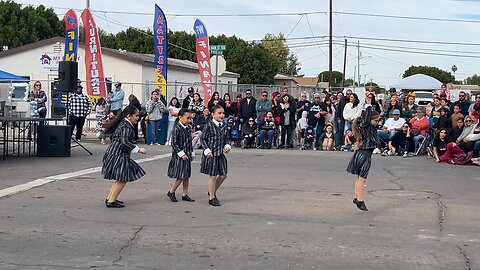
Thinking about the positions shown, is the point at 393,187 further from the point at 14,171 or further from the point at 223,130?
the point at 14,171

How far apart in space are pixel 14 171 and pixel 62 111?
15.2m

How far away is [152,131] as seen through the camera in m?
21.5

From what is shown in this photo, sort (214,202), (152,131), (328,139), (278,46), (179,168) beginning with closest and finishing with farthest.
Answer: (214,202) < (179,168) < (328,139) < (152,131) < (278,46)

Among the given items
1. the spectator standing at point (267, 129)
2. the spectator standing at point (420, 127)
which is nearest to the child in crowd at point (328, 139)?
the spectator standing at point (267, 129)

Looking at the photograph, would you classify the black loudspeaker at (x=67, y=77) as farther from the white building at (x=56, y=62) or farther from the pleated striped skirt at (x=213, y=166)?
the white building at (x=56, y=62)

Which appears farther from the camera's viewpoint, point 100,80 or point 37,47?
point 37,47

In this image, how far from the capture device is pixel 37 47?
3447 cm

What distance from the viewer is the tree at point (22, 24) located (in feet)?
184

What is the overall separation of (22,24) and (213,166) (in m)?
52.2

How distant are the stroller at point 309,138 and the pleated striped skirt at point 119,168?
11548 mm

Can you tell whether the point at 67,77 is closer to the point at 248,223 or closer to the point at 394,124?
the point at 394,124

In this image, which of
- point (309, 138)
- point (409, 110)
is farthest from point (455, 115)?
point (309, 138)

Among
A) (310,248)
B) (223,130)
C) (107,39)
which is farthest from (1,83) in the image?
(107,39)

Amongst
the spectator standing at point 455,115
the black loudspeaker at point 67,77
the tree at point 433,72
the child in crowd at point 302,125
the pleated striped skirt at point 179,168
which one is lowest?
the pleated striped skirt at point 179,168
